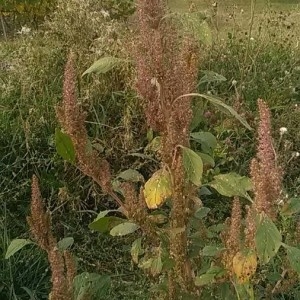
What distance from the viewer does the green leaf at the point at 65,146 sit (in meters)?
1.74

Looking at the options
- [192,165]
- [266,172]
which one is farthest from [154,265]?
[266,172]

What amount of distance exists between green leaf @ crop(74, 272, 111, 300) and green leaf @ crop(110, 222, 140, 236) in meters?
0.20

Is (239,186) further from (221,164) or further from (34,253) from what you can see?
(221,164)

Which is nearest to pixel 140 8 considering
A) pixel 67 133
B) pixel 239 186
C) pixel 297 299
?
pixel 67 133

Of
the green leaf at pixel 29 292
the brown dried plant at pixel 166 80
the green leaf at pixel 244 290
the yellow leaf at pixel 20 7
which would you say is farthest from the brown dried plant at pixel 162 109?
the yellow leaf at pixel 20 7

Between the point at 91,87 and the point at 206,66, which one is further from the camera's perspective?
the point at 206,66

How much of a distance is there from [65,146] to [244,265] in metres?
0.52

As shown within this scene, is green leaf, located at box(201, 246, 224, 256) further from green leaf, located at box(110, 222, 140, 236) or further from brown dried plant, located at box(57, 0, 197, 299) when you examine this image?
green leaf, located at box(110, 222, 140, 236)

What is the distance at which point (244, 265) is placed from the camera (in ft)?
5.52

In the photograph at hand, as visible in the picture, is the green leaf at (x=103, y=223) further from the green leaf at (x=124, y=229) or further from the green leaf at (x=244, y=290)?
the green leaf at (x=244, y=290)

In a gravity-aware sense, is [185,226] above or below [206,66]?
above

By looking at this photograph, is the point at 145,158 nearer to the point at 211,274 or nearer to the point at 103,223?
the point at 103,223

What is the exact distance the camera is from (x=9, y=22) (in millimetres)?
7707

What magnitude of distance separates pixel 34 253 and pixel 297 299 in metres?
1.22
